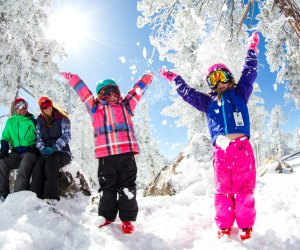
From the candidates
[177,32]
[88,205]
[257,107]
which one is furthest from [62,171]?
[257,107]

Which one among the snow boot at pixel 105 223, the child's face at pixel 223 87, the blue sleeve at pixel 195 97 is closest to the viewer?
the snow boot at pixel 105 223

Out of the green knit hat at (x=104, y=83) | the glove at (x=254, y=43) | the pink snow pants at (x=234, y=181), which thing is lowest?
the pink snow pants at (x=234, y=181)

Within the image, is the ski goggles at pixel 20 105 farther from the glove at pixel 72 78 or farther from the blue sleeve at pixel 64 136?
the glove at pixel 72 78

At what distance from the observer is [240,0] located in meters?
7.56

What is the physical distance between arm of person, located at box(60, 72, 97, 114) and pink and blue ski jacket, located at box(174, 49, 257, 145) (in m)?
1.33

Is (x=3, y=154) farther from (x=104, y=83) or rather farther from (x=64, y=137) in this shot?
(x=104, y=83)

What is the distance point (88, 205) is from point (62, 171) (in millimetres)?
995

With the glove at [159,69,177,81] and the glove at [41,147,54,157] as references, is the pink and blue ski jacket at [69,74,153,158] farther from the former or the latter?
the glove at [41,147,54,157]

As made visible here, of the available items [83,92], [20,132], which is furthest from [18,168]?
[83,92]

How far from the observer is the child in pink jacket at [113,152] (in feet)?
15.0

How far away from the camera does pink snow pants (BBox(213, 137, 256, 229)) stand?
4051 millimetres

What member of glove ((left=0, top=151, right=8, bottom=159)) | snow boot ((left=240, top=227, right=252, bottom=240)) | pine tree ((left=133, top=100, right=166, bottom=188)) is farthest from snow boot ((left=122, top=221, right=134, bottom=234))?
pine tree ((left=133, top=100, right=166, bottom=188))

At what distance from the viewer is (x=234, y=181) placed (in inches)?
165

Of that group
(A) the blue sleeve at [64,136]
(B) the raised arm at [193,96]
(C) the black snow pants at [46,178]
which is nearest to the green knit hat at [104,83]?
(B) the raised arm at [193,96]
